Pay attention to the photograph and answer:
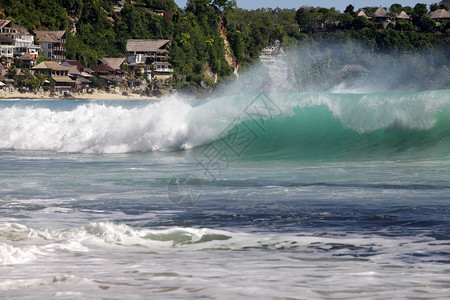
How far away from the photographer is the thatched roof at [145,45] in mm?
129875

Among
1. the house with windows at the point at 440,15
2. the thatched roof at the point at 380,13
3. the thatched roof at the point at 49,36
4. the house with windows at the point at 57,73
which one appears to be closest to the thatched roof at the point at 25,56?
the house with windows at the point at 57,73

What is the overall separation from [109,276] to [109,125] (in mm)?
15253

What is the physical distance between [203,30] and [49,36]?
5046 centimetres

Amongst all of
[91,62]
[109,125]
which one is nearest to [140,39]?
→ [91,62]

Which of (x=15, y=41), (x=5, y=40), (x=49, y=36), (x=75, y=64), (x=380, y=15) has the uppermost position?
(x=380, y=15)

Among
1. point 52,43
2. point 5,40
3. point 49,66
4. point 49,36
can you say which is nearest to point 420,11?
point 52,43

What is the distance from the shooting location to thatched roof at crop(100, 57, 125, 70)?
119375 mm

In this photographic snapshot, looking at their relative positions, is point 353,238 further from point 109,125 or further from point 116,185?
point 109,125

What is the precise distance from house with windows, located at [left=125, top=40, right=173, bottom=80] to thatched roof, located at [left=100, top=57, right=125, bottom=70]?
16.3 ft

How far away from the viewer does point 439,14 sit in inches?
7323

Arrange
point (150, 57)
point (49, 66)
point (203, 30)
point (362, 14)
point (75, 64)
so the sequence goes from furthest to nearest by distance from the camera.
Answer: point (362, 14) → point (203, 30) → point (150, 57) → point (75, 64) → point (49, 66)

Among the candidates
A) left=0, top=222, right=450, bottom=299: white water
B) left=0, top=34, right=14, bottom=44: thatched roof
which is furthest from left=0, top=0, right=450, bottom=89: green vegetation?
left=0, top=222, right=450, bottom=299: white water

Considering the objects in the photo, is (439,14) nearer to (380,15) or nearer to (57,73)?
(380,15)

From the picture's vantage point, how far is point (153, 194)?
9.77m
